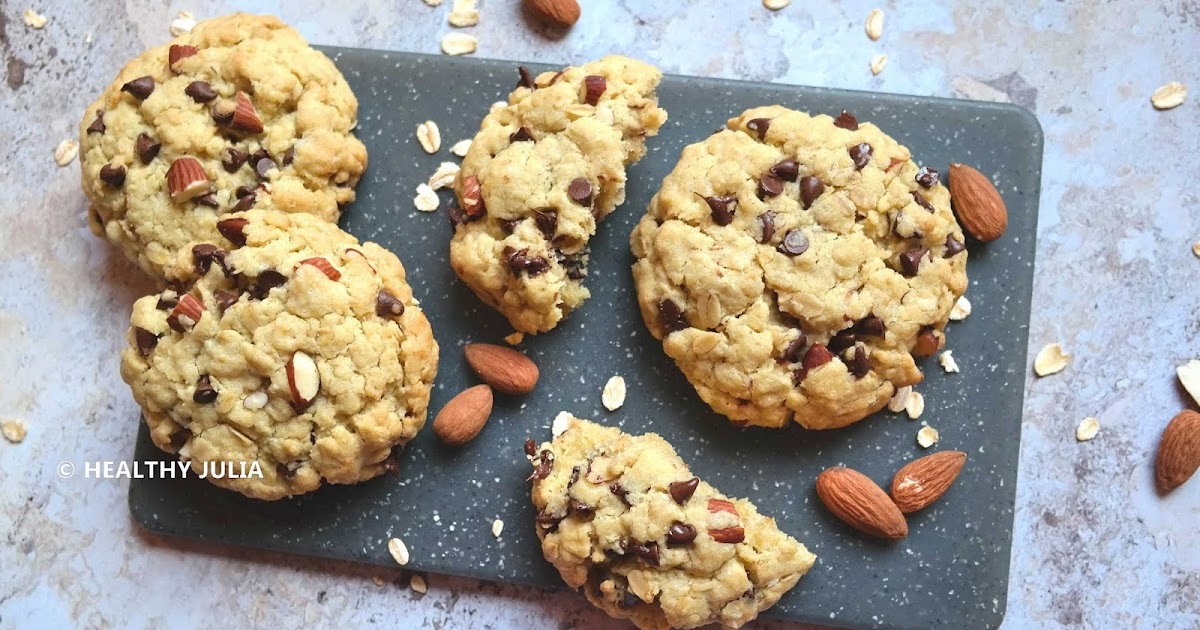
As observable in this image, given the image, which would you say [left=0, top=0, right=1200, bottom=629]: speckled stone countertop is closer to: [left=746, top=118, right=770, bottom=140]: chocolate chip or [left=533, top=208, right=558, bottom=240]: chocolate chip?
[left=746, top=118, right=770, bottom=140]: chocolate chip

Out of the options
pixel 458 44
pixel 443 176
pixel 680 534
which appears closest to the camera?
pixel 680 534

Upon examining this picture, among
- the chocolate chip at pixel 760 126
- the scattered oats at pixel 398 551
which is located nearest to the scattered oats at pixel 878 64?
the chocolate chip at pixel 760 126

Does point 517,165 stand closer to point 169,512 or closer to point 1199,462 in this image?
point 169,512

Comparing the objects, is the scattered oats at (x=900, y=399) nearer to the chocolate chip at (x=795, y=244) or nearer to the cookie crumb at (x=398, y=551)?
the chocolate chip at (x=795, y=244)

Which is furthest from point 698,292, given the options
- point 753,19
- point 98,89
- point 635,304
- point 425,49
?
point 98,89

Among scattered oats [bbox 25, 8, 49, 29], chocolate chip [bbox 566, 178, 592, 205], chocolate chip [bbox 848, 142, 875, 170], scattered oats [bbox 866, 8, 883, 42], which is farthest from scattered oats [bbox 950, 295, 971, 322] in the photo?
scattered oats [bbox 25, 8, 49, 29]

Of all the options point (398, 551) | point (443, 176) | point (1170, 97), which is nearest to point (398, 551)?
point (398, 551)

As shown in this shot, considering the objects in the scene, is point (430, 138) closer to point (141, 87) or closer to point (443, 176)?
point (443, 176)
